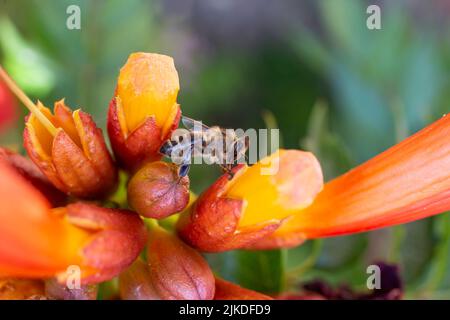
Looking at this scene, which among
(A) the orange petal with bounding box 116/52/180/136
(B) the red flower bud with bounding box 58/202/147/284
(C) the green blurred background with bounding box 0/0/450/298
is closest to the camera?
(B) the red flower bud with bounding box 58/202/147/284

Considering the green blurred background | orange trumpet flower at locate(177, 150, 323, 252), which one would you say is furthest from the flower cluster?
the green blurred background

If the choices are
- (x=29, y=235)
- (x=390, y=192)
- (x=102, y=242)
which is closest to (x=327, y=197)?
(x=390, y=192)

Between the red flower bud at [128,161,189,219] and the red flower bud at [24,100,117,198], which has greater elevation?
the red flower bud at [24,100,117,198]

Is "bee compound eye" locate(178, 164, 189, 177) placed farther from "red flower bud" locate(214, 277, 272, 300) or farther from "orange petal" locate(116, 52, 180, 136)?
"red flower bud" locate(214, 277, 272, 300)

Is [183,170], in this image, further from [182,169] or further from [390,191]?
[390,191]

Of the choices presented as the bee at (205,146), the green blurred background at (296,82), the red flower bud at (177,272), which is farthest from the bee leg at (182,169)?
the green blurred background at (296,82)
